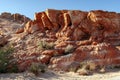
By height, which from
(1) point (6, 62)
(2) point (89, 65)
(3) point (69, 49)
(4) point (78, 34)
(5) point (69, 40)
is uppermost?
(4) point (78, 34)

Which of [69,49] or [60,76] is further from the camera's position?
[69,49]

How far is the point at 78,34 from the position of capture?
22.1 meters

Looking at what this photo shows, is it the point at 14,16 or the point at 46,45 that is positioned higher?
the point at 14,16

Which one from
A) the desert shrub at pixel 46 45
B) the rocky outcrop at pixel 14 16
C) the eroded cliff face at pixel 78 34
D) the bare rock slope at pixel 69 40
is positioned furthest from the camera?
the rocky outcrop at pixel 14 16

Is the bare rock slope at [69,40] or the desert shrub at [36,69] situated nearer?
the desert shrub at [36,69]

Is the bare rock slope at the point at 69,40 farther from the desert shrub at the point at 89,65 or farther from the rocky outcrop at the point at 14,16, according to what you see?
the rocky outcrop at the point at 14,16

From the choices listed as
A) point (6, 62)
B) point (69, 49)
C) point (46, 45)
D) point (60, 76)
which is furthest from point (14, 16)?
point (60, 76)

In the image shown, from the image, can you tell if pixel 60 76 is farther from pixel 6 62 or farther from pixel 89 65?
pixel 6 62

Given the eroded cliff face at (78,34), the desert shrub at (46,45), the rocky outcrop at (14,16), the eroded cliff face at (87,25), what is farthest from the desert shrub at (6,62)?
the rocky outcrop at (14,16)

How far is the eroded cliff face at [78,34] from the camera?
1941cm

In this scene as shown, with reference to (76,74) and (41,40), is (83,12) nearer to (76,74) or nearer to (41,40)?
(41,40)

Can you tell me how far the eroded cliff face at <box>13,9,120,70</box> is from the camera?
19.4m

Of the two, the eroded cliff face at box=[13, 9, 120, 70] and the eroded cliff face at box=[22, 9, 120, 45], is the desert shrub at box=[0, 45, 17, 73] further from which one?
the eroded cliff face at box=[22, 9, 120, 45]

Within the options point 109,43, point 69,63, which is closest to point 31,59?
point 69,63
